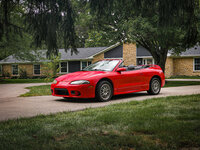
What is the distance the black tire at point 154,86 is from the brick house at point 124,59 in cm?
1984

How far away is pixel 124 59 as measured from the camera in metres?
34.4

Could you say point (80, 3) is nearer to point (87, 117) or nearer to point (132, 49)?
point (87, 117)

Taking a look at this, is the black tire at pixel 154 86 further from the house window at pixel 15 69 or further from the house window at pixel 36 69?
the house window at pixel 15 69

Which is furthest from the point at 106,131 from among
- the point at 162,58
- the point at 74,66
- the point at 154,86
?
the point at 74,66

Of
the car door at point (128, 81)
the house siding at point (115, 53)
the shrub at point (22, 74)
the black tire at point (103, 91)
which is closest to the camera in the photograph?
the black tire at point (103, 91)

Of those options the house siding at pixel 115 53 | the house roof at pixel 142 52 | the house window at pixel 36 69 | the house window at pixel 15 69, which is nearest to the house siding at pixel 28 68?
the house window at pixel 36 69

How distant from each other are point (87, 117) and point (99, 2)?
249 centimetres

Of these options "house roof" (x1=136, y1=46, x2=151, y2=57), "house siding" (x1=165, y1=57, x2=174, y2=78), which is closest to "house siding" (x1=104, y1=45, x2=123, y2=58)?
"house roof" (x1=136, y1=46, x2=151, y2=57)

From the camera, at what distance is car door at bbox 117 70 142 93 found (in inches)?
363

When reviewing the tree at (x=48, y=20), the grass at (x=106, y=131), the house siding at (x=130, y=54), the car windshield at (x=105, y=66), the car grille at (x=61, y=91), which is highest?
the house siding at (x=130, y=54)

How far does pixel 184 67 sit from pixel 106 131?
29.5m

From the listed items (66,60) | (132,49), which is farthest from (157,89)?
(66,60)

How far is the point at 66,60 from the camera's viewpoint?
3581cm

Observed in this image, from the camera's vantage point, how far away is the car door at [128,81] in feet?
30.2
